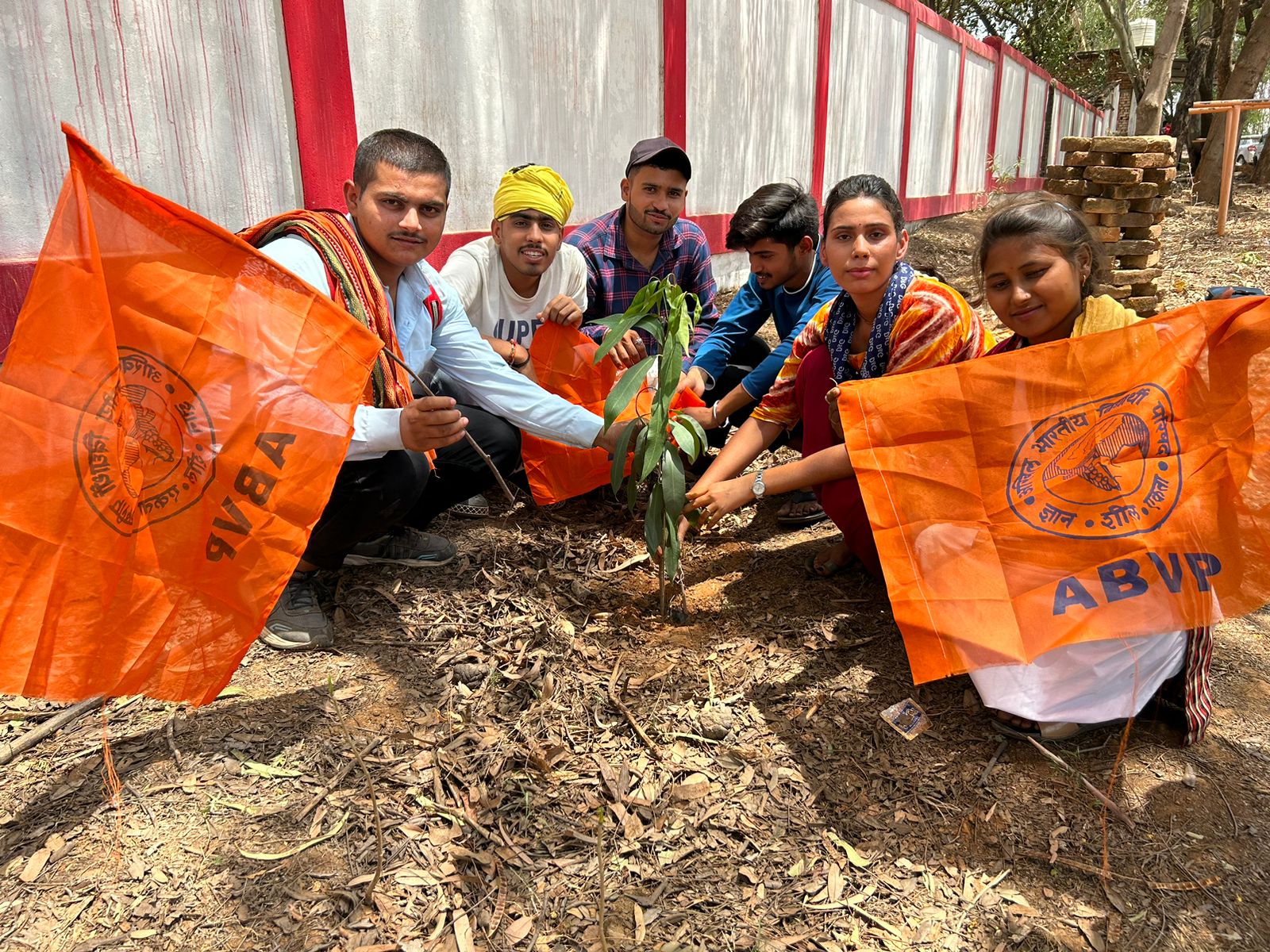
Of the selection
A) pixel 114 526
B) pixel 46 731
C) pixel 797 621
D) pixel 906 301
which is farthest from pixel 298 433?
pixel 906 301

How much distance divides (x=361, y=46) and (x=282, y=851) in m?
3.13

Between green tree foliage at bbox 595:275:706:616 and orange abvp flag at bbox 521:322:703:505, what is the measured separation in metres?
0.66

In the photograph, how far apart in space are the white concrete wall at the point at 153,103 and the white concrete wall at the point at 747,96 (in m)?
3.66

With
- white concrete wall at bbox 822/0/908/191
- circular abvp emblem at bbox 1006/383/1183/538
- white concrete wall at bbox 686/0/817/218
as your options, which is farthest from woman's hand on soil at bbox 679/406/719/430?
white concrete wall at bbox 822/0/908/191

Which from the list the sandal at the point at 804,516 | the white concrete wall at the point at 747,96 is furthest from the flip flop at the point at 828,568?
the white concrete wall at the point at 747,96

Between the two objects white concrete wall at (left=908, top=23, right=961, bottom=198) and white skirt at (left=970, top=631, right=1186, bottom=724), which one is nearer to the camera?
white skirt at (left=970, top=631, right=1186, bottom=724)

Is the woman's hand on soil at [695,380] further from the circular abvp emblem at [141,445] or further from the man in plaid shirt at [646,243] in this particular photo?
the circular abvp emblem at [141,445]

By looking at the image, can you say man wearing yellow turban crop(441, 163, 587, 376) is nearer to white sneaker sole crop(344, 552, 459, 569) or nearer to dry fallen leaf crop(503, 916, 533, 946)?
white sneaker sole crop(344, 552, 459, 569)

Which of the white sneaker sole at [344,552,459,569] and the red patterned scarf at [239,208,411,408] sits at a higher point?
the red patterned scarf at [239,208,411,408]

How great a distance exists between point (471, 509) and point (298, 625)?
0.91m

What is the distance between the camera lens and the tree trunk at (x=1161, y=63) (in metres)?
9.92

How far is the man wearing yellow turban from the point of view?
9.77 ft

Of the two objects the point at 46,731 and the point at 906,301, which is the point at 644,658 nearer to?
the point at 906,301

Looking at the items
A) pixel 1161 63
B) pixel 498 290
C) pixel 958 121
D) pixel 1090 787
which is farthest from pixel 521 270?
pixel 958 121
